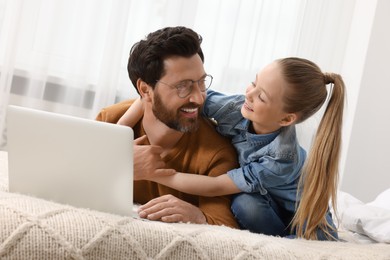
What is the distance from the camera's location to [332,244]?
1511 millimetres

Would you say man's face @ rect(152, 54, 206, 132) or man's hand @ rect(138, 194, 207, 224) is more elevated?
man's face @ rect(152, 54, 206, 132)

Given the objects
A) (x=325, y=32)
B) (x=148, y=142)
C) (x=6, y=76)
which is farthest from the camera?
(x=325, y=32)

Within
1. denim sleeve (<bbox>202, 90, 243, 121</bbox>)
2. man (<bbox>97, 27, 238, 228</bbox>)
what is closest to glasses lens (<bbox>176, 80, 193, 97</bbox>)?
man (<bbox>97, 27, 238, 228</bbox>)

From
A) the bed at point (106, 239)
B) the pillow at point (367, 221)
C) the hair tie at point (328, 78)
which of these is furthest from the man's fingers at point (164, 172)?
the pillow at point (367, 221)

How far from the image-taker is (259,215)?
166cm

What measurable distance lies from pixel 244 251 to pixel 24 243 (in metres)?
0.46

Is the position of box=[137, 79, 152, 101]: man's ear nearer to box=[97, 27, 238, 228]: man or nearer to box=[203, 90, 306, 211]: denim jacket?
box=[97, 27, 238, 228]: man

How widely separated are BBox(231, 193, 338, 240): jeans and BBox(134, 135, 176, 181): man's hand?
225 millimetres

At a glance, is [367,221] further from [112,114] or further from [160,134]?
[112,114]

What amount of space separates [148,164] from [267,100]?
420 mm

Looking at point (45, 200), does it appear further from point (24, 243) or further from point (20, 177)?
point (24, 243)

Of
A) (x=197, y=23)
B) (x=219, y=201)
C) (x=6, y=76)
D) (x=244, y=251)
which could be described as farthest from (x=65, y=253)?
(x=197, y=23)

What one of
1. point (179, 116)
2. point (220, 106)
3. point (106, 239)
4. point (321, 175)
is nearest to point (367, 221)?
point (321, 175)

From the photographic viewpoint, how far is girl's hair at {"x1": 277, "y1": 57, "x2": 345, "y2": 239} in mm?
1613
